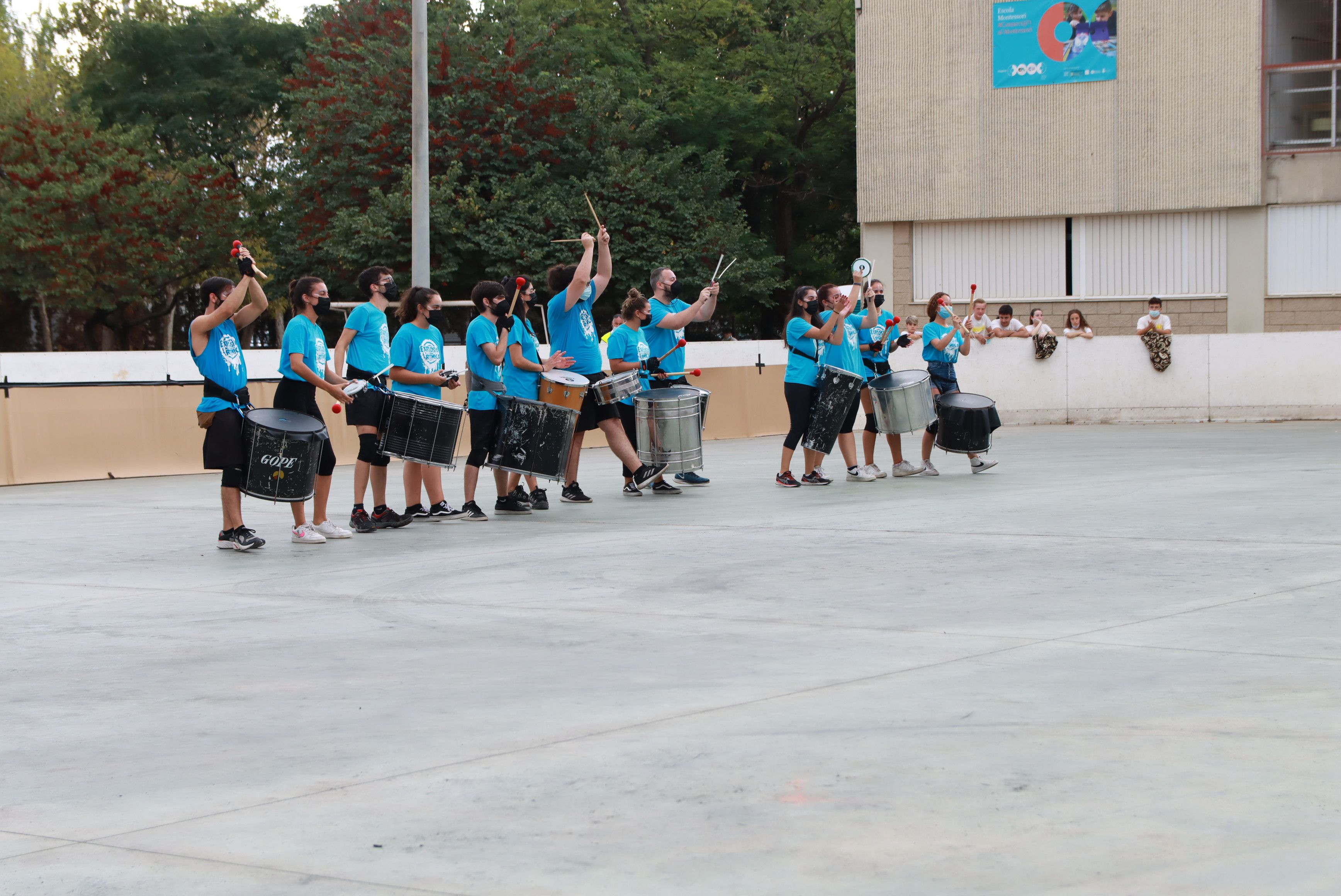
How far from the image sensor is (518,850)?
4141mm

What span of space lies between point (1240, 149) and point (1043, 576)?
980 inches

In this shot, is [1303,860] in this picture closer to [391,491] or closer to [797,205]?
[391,491]

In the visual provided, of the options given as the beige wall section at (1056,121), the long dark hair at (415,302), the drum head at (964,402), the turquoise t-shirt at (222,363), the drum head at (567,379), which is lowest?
the drum head at (964,402)

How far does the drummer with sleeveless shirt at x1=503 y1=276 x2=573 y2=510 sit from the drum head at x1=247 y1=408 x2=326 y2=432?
197 cm

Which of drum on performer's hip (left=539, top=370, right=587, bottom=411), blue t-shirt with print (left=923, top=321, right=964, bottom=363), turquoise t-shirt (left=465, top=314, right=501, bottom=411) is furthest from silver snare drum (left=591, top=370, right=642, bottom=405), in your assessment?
blue t-shirt with print (left=923, top=321, right=964, bottom=363)

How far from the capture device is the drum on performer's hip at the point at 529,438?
12.1 m

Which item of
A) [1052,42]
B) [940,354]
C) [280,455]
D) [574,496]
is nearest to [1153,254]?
[1052,42]

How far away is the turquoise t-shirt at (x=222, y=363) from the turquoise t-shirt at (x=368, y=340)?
113 centimetres

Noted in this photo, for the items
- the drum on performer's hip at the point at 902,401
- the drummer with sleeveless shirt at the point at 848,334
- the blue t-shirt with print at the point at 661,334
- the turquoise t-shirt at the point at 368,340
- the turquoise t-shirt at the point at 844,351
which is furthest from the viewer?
the drum on performer's hip at the point at 902,401

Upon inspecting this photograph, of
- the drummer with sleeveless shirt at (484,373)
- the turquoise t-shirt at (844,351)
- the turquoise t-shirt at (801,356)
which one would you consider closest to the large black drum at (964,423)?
the turquoise t-shirt at (844,351)

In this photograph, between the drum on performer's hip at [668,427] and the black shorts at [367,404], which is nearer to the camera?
the black shorts at [367,404]

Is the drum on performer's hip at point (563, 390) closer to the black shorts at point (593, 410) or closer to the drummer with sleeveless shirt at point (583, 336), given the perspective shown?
the drummer with sleeveless shirt at point (583, 336)

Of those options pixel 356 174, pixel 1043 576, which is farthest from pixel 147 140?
pixel 1043 576

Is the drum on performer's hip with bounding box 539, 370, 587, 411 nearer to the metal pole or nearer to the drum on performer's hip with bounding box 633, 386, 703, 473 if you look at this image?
the drum on performer's hip with bounding box 633, 386, 703, 473
